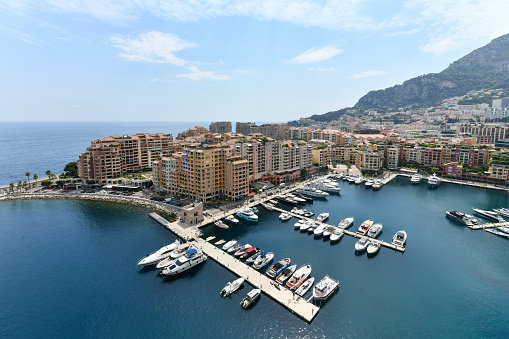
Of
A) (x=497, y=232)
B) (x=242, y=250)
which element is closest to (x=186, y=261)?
(x=242, y=250)

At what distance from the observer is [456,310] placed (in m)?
37.5

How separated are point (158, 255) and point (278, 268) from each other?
21.4m

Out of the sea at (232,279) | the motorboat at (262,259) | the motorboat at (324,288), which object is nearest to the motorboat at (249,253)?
the motorboat at (262,259)

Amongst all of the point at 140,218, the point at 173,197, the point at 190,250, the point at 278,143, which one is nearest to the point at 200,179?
the point at 173,197

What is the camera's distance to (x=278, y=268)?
4497 cm

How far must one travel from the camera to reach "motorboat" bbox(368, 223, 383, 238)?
58281 mm

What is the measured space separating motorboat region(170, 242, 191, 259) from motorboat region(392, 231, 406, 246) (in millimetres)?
40618

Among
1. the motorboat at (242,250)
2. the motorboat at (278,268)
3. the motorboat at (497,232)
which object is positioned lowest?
the motorboat at (497,232)

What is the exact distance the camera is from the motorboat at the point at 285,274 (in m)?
42.4

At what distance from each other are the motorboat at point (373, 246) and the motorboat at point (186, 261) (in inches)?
1211

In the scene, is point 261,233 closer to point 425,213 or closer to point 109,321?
point 109,321

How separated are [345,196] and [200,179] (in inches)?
1895

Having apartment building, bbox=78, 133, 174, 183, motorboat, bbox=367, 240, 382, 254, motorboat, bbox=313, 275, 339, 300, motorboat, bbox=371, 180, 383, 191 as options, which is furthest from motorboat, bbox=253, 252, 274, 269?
apartment building, bbox=78, 133, 174, 183

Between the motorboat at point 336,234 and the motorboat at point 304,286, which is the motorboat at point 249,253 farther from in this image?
the motorboat at point 336,234
